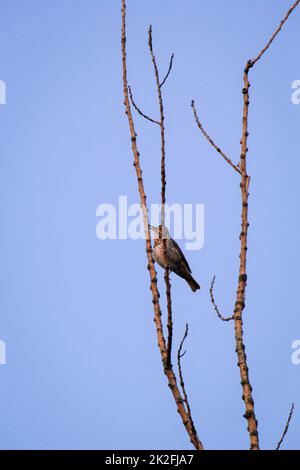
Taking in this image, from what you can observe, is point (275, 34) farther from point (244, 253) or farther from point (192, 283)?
point (192, 283)

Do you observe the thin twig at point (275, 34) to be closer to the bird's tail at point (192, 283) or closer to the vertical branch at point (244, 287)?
the vertical branch at point (244, 287)

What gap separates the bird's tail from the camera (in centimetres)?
1116

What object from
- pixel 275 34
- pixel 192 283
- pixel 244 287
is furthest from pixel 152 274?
pixel 192 283

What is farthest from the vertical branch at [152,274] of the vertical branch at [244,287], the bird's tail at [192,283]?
the bird's tail at [192,283]

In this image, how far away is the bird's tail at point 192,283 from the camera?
1116 cm

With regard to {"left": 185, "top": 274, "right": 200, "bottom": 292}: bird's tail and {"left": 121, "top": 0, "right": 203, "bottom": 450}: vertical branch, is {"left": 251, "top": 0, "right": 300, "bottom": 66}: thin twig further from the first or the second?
{"left": 185, "top": 274, "right": 200, "bottom": 292}: bird's tail

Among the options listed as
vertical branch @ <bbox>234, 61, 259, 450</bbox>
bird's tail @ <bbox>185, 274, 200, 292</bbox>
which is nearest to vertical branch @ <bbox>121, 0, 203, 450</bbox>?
vertical branch @ <bbox>234, 61, 259, 450</bbox>

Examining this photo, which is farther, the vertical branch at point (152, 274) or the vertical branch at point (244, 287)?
the vertical branch at point (152, 274)

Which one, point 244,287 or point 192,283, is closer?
point 244,287

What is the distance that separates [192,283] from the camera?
A: 11.3 metres

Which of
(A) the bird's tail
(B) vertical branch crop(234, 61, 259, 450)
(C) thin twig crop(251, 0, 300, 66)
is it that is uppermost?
(C) thin twig crop(251, 0, 300, 66)

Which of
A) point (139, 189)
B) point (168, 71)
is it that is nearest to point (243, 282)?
point (139, 189)

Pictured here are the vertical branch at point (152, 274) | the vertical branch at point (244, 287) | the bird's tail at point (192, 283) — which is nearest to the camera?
the vertical branch at point (244, 287)
